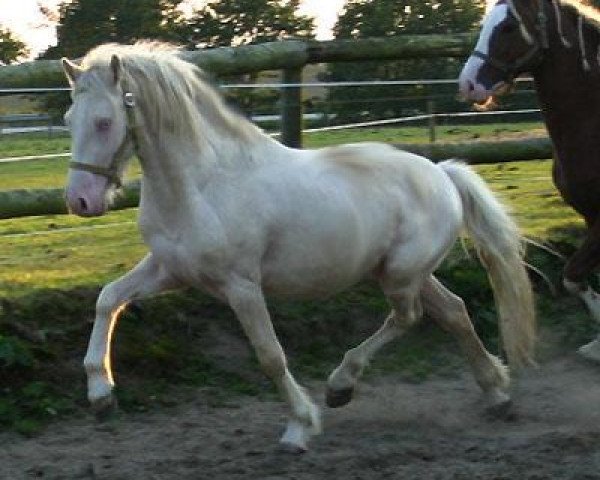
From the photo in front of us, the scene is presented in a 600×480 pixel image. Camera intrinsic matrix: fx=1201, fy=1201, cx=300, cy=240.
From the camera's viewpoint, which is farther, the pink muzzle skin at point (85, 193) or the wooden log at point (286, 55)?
the wooden log at point (286, 55)

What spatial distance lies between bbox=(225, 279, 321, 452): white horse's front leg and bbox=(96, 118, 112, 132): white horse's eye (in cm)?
80

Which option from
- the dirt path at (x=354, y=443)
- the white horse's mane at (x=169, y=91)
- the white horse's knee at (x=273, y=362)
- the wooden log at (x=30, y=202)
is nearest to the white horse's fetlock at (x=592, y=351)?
the dirt path at (x=354, y=443)

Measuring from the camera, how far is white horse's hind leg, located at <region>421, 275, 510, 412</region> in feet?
19.1

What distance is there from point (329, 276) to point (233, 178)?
2.05ft

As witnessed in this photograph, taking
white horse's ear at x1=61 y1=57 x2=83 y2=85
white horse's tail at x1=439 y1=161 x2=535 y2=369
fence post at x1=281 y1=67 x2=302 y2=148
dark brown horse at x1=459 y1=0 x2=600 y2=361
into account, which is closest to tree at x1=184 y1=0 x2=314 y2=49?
fence post at x1=281 y1=67 x2=302 y2=148

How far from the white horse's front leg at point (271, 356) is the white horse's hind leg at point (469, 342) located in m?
1.09

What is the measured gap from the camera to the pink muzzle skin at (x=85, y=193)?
457 centimetres

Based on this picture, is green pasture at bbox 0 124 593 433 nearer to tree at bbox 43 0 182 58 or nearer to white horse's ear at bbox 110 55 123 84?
white horse's ear at bbox 110 55 123 84

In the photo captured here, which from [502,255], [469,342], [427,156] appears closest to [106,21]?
[427,156]

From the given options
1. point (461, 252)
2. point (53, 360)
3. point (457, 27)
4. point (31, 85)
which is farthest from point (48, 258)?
point (457, 27)

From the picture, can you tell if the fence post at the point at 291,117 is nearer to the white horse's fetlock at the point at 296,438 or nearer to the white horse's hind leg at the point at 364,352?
the white horse's hind leg at the point at 364,352

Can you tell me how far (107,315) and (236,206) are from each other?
2.31 feet

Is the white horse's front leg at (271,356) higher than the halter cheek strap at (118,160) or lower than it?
lower

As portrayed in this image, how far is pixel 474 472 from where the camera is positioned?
461cm
